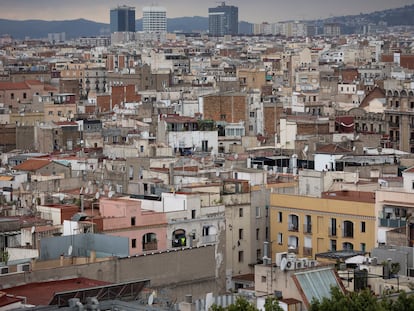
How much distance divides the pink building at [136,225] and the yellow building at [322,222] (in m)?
3.30

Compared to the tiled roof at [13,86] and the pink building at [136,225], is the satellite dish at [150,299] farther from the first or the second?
the tiled roof at [13,86]

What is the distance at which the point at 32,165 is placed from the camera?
3566cm

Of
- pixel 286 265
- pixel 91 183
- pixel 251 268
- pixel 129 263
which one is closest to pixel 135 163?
pixel 91 183

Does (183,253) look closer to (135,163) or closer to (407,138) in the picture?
(135,163)

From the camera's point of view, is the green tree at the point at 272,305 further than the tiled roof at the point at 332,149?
No

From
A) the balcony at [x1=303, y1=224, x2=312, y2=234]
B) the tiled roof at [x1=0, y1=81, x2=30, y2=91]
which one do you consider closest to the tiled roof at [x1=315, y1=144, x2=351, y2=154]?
the balcony at [x1=303, y1=224, x2=312, y2=234]

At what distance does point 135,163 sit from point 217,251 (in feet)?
29.5

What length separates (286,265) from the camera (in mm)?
20219

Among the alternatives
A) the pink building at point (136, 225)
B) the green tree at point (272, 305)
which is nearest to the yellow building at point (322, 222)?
the pink building at point (136, 225)

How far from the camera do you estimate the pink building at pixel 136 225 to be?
A: 24.7m

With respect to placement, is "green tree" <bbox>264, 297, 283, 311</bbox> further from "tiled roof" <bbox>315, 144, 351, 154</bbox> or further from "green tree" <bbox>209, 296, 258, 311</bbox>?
"tiled roof" <bbox>315, 144, 351, 154</bbox>

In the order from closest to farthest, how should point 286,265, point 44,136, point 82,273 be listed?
point 286,265 < point 82,273 < point 44,136

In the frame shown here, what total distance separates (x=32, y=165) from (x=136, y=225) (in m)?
11.1

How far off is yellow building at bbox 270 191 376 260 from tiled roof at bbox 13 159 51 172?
7863 mm
